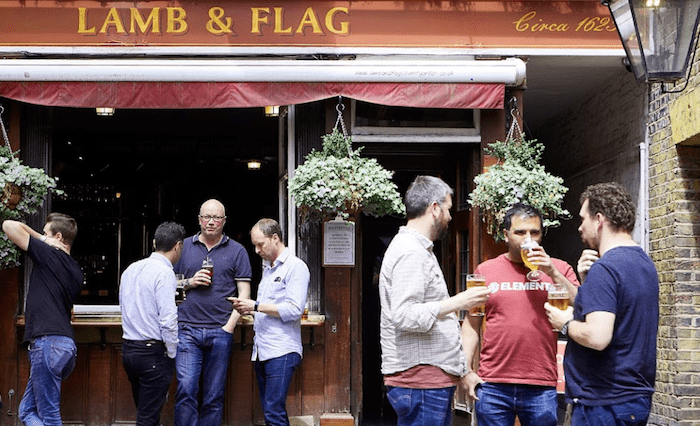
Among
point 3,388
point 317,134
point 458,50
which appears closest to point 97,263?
point 3,388

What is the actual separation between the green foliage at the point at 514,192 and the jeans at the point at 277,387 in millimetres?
2069

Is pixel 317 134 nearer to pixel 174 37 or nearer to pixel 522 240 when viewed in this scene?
pixel 174 37

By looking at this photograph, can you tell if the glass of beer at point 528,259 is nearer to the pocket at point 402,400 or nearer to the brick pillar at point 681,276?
the pocket at point 402,400

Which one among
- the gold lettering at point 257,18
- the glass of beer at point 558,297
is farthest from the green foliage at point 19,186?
the glass of beer at point 558,297

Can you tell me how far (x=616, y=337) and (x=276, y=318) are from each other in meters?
3.17

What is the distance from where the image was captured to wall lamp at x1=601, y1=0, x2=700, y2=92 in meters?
4.81

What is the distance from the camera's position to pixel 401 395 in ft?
14.3

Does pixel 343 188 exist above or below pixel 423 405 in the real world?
above

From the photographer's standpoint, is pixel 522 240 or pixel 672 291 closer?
pixel 522 240

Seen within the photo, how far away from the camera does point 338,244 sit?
7.73 m

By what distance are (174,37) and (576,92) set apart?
4.67m

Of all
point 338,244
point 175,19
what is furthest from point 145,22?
point 338,244

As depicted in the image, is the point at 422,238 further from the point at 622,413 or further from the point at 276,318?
the point at 276,318

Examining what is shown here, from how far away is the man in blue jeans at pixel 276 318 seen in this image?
6504mm
